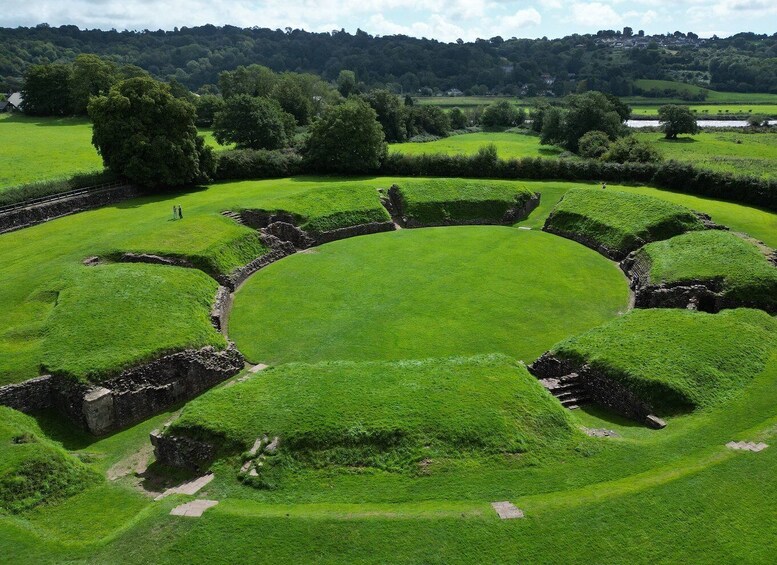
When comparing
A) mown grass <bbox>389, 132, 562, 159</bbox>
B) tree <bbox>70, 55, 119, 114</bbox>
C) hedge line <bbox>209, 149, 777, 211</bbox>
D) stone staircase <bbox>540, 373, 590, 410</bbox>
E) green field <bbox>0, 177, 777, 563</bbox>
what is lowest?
stone staircase <bbox>540, 373, 590, 410</bbox>

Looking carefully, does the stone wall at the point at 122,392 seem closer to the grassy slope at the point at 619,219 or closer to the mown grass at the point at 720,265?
the mown grass at the point at 720,265

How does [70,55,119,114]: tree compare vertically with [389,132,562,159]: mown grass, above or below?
above

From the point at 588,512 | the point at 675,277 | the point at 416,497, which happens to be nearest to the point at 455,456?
the point at 416,497

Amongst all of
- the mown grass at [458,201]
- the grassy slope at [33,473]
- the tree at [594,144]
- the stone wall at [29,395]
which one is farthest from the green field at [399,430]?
the tree at [594,144]

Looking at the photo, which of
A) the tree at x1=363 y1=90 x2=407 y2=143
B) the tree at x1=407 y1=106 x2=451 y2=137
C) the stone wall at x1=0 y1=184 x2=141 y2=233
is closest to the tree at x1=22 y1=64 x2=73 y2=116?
the tree at x1=363 y1=90 x2=407 y2=143

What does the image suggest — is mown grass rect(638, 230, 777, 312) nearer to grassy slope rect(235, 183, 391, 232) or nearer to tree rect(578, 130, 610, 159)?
grassy slope rect(235, 183, 391, 232)

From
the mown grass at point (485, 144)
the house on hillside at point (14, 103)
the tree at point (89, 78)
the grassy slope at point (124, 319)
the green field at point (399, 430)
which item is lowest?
the green field at point (399, 430)

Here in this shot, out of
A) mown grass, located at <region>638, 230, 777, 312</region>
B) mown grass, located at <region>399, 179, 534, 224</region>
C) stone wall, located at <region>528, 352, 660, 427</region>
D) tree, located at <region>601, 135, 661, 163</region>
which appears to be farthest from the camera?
tree, located at <region>601, 135, 661, 163</region>
